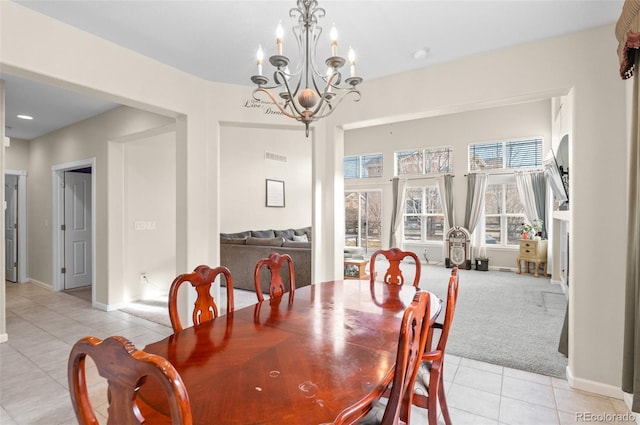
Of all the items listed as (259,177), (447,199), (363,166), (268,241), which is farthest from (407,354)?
(363,166)

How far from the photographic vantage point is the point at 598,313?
239cm

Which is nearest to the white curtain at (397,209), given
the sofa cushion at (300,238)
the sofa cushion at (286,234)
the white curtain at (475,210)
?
the white curtain at (475,210)

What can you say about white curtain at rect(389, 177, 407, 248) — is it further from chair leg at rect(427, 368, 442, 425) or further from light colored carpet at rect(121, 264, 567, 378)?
chair leg at rect(427, 368, 442, 425)

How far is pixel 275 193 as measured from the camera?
305 inches

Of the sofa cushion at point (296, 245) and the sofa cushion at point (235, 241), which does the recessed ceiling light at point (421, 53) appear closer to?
the sofa cushion at point (296, 245)

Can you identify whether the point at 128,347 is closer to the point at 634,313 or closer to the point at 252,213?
the point at 634,313

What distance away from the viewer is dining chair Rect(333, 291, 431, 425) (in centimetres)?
100

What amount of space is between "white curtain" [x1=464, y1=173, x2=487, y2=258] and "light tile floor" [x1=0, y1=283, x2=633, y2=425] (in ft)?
17.3

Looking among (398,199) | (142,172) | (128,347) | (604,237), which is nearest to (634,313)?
(604,237)

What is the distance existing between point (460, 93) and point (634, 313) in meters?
2.04

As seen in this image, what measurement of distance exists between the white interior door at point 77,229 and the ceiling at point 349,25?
3882mm

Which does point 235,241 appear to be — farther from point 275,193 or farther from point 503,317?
point 503,317

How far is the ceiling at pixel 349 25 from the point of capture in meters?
2.18

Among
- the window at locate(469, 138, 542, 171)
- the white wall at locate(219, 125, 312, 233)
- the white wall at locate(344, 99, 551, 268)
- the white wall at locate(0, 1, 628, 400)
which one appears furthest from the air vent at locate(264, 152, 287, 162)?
the window at locate(469, 138, 542, 171)
